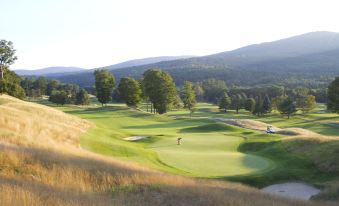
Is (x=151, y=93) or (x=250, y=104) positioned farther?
(x=250, y=104)

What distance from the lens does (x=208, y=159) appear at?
99.2 ft

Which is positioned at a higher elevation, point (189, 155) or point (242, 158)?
point (189, 155)

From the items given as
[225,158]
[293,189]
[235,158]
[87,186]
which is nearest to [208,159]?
[225,158]

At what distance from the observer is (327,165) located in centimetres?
2592

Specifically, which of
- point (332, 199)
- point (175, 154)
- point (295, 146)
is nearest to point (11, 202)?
point (332, 199)

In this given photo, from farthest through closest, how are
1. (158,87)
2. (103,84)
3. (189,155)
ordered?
(103,84) < (158,87) < (189,155)

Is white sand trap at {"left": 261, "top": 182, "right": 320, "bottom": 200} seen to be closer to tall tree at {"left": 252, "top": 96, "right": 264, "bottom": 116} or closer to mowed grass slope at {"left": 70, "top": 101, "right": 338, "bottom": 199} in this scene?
mowed grass slope at {"left": 70, "top": 101, "right": 338, "bottom": 199}

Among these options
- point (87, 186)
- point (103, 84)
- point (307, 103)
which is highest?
point (103, 84)

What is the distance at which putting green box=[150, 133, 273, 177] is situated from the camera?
86.6 feet

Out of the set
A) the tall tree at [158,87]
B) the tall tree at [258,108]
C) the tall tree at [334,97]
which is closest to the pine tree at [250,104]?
the tall tree at [258,108]

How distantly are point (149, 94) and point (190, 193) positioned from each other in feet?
232

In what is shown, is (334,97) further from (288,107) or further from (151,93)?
(151,93)

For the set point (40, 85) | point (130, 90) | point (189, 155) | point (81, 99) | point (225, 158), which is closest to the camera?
point (225, 158)

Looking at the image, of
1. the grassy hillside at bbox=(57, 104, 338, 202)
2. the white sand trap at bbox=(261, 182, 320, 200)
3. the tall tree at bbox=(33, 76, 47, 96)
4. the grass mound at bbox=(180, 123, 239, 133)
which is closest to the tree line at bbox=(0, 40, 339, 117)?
the grass mound at bbox=(180, 123, 239, 133)
